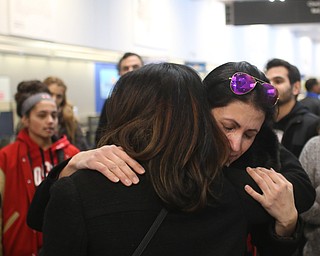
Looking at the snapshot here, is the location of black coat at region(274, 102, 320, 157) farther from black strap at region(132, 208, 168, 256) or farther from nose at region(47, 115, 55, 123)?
black strap at region(132, 208, 168, 256)

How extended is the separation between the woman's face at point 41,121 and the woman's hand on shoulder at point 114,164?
171cm

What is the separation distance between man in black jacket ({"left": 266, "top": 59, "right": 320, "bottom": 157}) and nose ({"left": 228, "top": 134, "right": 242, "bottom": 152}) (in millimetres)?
1647

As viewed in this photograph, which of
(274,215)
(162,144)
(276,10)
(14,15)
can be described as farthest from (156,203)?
(276,10)

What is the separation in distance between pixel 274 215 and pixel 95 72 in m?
4.29

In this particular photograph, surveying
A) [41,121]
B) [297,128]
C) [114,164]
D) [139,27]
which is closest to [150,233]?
[114,164]

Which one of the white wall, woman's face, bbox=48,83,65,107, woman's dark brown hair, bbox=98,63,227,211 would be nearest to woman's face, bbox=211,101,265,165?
woman's dark brown hair, bbox=98,63,227,211

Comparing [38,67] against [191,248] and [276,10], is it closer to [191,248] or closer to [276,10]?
[276,10]

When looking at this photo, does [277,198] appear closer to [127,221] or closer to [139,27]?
[127,221]

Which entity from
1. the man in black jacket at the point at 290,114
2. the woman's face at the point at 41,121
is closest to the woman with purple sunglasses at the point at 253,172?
the woman's face at the point at 41,121

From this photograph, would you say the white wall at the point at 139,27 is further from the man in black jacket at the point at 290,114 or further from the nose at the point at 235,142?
the nose at the point at 235,142

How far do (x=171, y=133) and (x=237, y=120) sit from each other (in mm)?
306

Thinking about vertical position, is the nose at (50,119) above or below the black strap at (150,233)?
above

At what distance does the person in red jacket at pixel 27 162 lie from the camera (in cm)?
248

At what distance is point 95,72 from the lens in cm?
525
